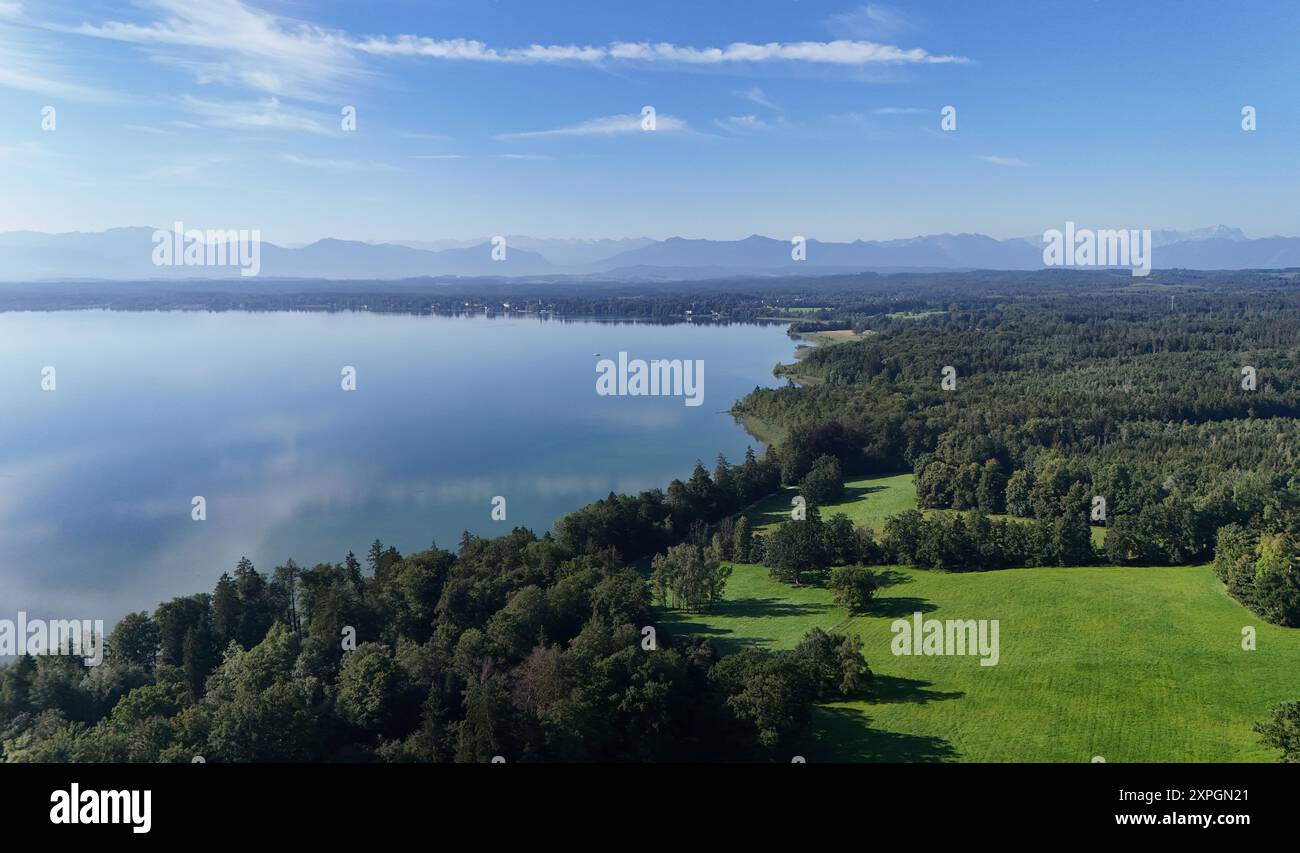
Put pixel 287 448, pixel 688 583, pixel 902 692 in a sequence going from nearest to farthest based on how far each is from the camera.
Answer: pixel 902 692 → pixel 688 583 → pixel 287 448

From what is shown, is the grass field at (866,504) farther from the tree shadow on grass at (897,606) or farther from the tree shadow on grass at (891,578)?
the tree shadow on grass at (897,606)

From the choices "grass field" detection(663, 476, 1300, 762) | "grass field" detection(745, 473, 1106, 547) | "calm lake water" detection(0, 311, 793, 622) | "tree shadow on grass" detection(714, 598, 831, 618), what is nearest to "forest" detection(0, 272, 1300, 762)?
"tree shadow on grass" detection(714, 598, 831, 618)

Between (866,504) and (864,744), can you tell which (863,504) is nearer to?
(866,504)

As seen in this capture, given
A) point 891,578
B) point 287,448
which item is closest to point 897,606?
point 891,578

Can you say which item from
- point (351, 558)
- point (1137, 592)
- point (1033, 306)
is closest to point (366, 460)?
point (351, 558)

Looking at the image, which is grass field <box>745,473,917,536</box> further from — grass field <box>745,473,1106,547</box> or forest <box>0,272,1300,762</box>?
forest <box>0,272,1300,762</box>

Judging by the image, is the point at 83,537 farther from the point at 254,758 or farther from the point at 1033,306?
the point at 1033,306

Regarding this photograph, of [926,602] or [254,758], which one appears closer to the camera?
[254,758]
